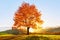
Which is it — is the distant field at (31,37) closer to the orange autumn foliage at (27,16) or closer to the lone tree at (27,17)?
the lone tree at (27,17)

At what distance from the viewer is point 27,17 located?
1470 cm

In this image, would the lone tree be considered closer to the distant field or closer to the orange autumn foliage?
the orange autumn foliage

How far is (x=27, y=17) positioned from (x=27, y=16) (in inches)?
2.9

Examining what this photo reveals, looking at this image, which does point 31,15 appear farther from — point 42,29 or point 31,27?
point 42,29

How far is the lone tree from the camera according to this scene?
1434cm

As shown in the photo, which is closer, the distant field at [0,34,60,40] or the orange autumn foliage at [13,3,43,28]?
the distant field at [0,34,60,40]

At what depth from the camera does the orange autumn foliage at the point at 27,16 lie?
14.4 m

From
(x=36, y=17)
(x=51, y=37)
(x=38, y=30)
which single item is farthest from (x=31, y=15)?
(x=51, y=37)

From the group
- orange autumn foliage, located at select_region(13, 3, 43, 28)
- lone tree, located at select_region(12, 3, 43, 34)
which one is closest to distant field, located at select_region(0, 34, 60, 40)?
lone tree, located at select_region(12, 3, 43, 34)

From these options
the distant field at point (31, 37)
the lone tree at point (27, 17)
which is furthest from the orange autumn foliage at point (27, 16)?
the distant field at point (31, 37)

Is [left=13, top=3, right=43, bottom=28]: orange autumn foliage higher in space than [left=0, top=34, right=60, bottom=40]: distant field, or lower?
higher

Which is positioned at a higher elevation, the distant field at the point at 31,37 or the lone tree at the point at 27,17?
the lone tree at the point at 27,17

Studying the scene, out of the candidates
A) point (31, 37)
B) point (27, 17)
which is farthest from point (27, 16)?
point (31, 37)

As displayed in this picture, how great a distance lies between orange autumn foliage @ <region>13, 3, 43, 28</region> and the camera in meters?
14.4
